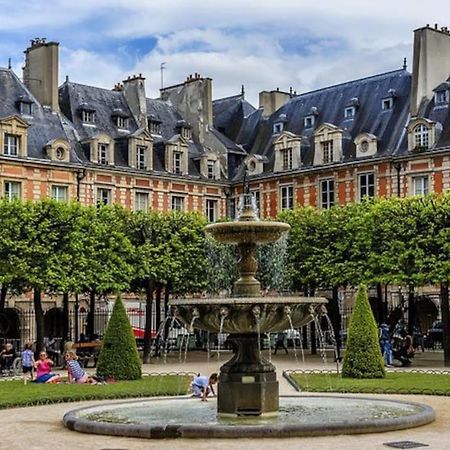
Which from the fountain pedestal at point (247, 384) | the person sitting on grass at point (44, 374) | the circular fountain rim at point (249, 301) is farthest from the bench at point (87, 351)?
the circular fountain rim at point (249, 301)

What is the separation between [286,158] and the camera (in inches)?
1869

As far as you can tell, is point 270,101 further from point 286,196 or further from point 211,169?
point 286,196

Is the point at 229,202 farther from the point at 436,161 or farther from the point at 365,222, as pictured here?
the point at 365,222

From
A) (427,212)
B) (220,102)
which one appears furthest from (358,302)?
(220,102)

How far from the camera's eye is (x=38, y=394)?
19.7 m

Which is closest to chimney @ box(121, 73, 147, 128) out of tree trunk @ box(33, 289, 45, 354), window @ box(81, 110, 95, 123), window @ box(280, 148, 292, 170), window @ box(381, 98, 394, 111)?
window @ box(81, 110, 95, 123)

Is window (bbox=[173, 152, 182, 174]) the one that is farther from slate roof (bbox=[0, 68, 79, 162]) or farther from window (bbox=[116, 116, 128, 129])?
slate roof (bbox=[0, 68, 79, 162])

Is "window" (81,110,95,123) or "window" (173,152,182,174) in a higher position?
"window" (81,110,95,123)

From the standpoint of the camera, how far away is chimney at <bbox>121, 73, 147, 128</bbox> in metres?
48.1

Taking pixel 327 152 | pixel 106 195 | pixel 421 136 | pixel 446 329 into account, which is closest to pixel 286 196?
pixel 327 152

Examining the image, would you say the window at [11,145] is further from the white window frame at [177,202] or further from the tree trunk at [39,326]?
the tree trunk at [39,326]

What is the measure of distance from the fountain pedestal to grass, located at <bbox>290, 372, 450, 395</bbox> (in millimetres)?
5332

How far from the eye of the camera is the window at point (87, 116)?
4612 centimetres

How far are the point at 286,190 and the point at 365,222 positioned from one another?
1571 cm
